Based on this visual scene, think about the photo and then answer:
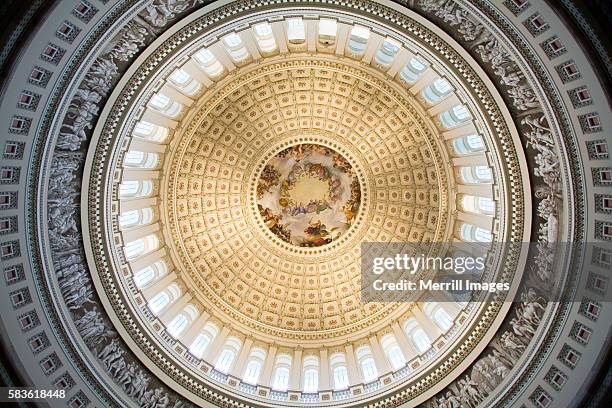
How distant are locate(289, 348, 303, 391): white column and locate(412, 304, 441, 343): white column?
649cm

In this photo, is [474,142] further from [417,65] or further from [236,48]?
[236,48]

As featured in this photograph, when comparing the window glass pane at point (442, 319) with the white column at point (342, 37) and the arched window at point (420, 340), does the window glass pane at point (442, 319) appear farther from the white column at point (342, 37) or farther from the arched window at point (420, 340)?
the white column at point (342, 37)

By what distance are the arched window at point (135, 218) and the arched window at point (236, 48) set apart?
8.86 m

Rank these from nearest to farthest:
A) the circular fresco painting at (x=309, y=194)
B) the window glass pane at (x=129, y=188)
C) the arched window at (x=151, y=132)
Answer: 1. the window glass pane at (x=129, y=188)
2. the arched window at (x=151, y=132)
3. the circular fresco painting at (x=309, y=194)

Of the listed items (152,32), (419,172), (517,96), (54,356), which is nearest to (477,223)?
(419,172)

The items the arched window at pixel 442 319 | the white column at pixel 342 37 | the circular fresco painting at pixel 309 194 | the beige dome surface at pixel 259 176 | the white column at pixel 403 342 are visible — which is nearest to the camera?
the white column at pixel 342 37

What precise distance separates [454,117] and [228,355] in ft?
53.5

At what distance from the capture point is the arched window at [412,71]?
22484 mm

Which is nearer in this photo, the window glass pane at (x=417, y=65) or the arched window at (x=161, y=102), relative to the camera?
the window glass pane at (x=417, y=65)

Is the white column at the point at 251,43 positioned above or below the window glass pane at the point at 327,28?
below

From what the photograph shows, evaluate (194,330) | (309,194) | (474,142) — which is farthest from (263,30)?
(194,330)

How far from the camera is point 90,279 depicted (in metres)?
20.3

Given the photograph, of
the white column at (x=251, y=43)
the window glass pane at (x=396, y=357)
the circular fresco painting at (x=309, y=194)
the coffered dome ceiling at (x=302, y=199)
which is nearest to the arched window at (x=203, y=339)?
the coffered dome ceiling at (x=302, y=199)

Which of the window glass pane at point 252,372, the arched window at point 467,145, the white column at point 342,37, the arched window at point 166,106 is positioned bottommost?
the window glass pane at point 252,372
